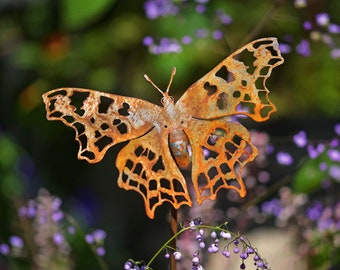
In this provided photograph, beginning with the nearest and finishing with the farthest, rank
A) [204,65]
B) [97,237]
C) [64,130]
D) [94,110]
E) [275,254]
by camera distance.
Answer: [94,110] < [97,237] < [275,254] < [204,65] < [64,130]

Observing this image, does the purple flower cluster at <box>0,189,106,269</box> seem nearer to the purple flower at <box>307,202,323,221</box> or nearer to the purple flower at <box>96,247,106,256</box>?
the purple flower at <box>96,247,106,256</box>

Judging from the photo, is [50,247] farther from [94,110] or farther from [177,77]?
[177,77]

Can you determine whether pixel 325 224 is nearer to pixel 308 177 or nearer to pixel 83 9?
pixel 308 177

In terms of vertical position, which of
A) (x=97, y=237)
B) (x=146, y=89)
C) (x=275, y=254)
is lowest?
(x=275, y=254)

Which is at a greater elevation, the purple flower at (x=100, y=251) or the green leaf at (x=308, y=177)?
the purple flower at (x=100, y=251)

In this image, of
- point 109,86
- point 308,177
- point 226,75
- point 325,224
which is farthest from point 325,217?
point 109,86

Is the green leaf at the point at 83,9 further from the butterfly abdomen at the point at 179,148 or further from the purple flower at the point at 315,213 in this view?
the butterfly abdomen at the point at 179,148

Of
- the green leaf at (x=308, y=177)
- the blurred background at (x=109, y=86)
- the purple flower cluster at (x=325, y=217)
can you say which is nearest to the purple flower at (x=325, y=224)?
the purple flower cluster at (x=325, y=217)

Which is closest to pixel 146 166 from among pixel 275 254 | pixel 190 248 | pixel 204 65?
pixel 190 248
